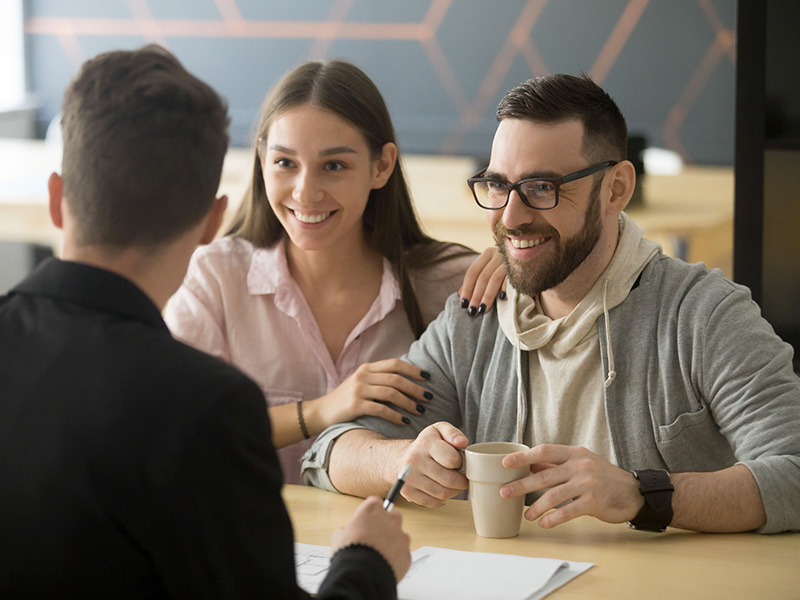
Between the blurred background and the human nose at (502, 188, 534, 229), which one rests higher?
the blurred background

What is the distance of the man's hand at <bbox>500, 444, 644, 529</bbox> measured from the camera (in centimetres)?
128

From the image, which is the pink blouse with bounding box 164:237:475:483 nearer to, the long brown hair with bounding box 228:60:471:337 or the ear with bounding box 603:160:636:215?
the long brown hair with bounding box 228:60:471:337

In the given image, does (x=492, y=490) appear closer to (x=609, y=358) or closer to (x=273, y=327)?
(x=609, y=358)

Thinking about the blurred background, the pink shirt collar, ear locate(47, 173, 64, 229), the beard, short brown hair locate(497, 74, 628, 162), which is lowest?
the pink shirt collar

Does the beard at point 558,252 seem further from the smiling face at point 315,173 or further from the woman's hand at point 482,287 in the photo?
the smiling face at point 315,173

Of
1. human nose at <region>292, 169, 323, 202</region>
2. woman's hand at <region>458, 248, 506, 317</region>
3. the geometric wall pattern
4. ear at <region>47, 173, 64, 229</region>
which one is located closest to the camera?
ear at <region>47, 173, 64, 229</region>

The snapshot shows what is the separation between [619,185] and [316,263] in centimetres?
69

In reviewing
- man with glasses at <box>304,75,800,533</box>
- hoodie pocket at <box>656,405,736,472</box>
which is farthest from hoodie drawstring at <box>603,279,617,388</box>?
hoodie pocket at <box>656,405,736,472</box>

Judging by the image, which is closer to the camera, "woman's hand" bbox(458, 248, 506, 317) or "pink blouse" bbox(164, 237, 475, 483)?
"woman's hand" bbox(458, 248, 506, 317)

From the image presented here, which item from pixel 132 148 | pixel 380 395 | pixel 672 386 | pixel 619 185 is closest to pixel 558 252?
pixel 619 185

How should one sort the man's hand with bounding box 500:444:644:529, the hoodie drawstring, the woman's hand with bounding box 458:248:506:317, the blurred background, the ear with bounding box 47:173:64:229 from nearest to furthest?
the ear with bounding box 47:173:64:229
the man's hand with bounding box 500:444:644:529
the hoodie drawstring
the woman's hand with bounding box 458:248:506:317
the blurred background

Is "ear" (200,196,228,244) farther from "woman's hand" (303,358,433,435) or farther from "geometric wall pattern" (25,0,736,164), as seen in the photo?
"geometric wall pattern" (25,0,736,164)

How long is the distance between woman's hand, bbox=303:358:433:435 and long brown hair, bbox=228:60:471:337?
302 mm

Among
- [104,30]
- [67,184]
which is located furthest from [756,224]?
Answer: [104,30]
